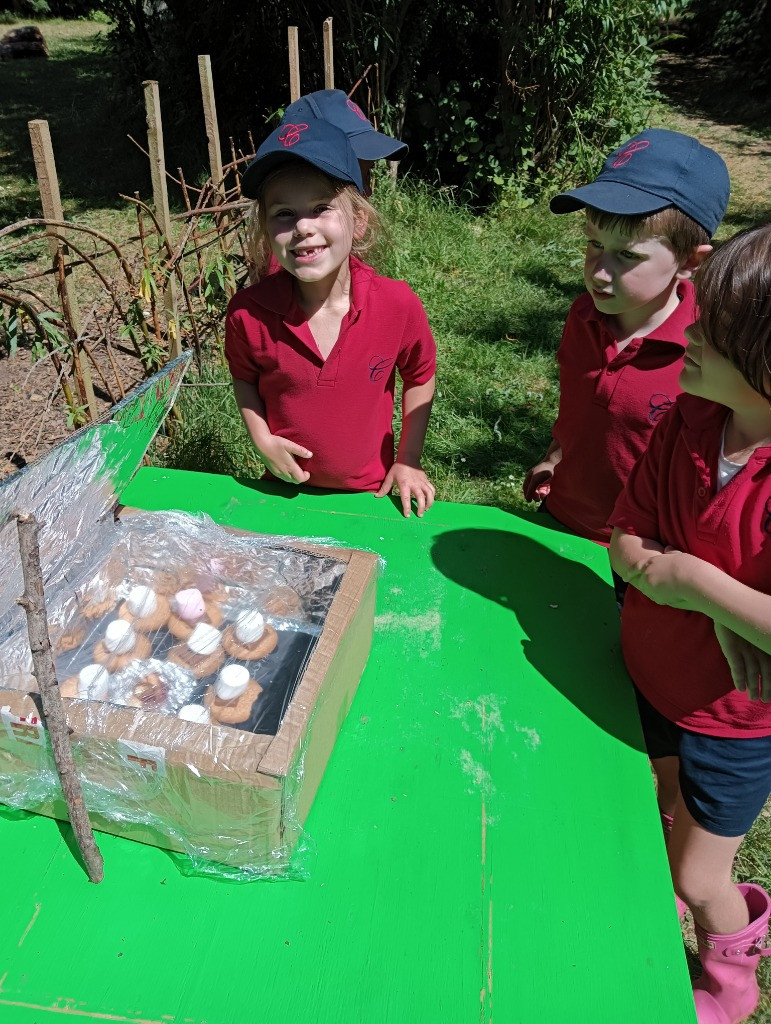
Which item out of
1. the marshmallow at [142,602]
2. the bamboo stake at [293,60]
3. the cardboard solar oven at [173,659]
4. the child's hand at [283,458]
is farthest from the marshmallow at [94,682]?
the bamboo stake at [293,60]

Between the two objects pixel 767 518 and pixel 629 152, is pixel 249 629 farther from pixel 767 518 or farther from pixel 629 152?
pixel 629 152

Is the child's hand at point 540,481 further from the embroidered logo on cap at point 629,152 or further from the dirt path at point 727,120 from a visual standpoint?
the dirt path at point 727,120

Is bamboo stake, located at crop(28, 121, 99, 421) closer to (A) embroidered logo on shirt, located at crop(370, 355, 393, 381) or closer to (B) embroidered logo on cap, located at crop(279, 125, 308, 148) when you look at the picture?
(A) embroidered logo on shirt, located at crop(370, 355, 393, 381)

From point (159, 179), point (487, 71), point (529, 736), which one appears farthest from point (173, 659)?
point (487, 71)

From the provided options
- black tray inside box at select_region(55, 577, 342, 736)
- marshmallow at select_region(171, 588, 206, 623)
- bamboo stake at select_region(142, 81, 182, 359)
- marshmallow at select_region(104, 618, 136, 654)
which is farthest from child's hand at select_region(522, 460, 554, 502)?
bamboo stake at select_region(142, 81, 182, 359)

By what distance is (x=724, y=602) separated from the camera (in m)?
1.17

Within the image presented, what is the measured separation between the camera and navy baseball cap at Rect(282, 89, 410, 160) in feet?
5.74

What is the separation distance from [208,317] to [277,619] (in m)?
3.08

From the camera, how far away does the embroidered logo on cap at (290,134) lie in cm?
159

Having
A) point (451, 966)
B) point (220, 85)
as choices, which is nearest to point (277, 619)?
point (451, 966)

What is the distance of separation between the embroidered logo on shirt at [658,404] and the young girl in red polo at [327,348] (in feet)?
1.80

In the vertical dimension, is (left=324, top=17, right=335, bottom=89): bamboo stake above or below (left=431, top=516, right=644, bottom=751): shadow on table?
above

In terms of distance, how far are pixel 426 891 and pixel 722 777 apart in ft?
2.07

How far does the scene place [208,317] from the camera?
4023 millimetres
